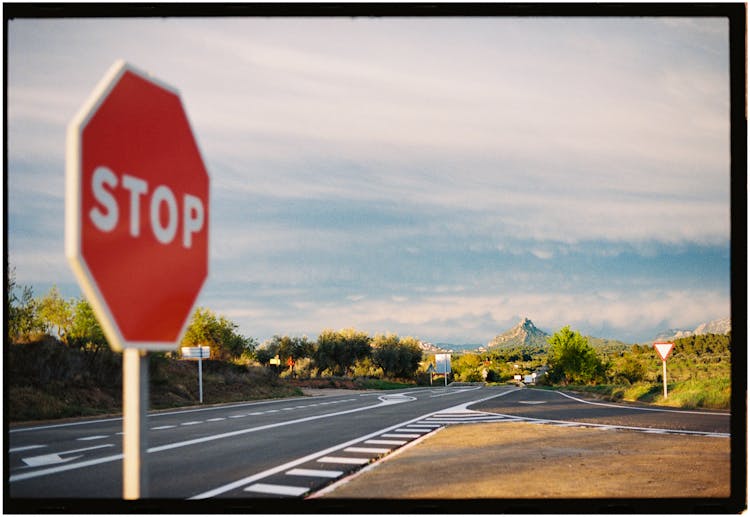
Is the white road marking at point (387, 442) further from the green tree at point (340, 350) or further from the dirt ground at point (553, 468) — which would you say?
the green tree at point (340, 350)

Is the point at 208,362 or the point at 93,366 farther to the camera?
the point at 208,362

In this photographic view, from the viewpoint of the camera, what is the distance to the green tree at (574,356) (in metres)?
51.0

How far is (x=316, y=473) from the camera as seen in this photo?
8086 millimetres

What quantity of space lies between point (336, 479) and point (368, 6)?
18.3ft

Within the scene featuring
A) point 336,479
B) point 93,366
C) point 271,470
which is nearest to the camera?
point 336,479

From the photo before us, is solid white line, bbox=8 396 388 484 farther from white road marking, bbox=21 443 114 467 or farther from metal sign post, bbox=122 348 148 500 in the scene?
metal sign post, bbox=122 348 148 500

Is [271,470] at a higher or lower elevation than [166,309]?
lower

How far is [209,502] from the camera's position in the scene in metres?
4.44

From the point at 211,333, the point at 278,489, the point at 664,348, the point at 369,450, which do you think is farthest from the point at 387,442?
the point at 211,333

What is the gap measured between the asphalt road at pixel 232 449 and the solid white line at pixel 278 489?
1 cm

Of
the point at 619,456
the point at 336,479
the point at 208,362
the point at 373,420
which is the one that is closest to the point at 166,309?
the point at 336,479

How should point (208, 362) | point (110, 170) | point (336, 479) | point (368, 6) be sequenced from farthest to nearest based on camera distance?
point (208, 362) → point (336, 479) → point (368, 6) → point (110, 170)

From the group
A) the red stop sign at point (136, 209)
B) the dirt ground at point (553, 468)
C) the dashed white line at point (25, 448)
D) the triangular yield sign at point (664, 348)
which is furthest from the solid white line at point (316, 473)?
the triangular yield sign at point (664, 348)

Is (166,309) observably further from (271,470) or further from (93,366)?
(93,366)
